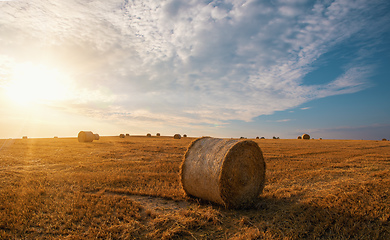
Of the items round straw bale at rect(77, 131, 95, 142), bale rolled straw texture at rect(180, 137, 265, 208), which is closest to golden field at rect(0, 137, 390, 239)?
bale rolled straw texture at rect(180, 137, 265, 208)

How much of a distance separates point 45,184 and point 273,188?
8.46 m

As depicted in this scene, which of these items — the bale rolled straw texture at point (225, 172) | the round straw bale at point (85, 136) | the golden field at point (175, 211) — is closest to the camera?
the golden field at point (175, 211)

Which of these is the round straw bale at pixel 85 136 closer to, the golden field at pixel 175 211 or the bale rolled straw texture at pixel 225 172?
the golden field at pixel 175 211

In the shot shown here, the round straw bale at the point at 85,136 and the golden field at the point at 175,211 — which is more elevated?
the round straw bale at the point at 85,136

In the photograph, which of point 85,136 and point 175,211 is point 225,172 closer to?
point 175,211

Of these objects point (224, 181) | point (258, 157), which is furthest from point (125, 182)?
point (258, 157)

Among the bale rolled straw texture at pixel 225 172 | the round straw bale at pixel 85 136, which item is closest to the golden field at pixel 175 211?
the bale rolled straw texture at pixel 225 172

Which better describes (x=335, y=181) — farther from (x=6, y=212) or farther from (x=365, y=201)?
(x=6, y=212)

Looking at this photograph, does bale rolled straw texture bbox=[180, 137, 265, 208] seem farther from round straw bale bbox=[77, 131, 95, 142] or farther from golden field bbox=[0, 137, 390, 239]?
round straw bale bbox=[77, 131, 95, 142]

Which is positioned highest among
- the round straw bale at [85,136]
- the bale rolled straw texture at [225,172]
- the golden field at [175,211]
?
the round straw bale at [85,136]

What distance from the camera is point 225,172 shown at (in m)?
6.39

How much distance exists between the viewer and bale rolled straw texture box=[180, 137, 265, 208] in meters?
6.36

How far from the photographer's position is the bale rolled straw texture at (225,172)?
6.36 meters

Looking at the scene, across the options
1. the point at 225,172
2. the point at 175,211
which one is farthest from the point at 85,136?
the point at 225,172
